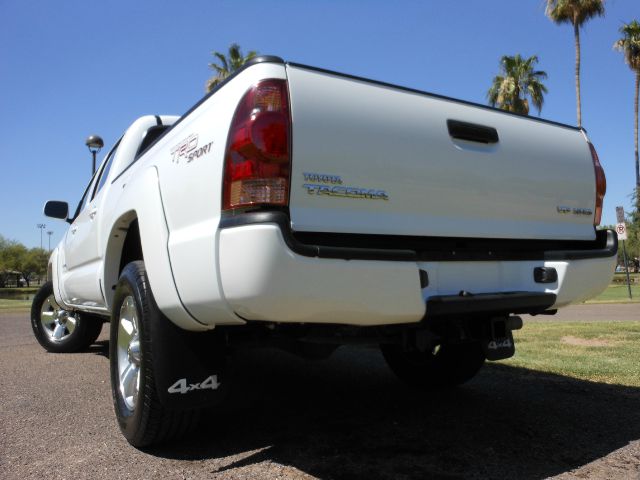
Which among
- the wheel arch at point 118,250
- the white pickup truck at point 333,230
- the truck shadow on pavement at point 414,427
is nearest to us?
the white pickup truck at point 333,230

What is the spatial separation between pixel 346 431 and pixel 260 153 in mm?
1913

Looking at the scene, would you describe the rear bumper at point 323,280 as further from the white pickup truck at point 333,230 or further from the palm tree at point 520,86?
the palm tree at point 520,86

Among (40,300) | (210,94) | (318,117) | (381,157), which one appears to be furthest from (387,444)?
(40,300)

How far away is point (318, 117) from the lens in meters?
2.39

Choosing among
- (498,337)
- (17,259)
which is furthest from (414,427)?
(17,259)

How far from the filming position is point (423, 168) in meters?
2.66

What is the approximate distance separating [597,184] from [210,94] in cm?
237

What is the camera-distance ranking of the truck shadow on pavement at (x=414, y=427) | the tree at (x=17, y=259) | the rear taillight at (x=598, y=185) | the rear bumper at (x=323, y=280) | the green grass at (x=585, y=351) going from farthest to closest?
1. the tree at (x=17, y=259)
2. the green grass at (x=585, y=351)
3. the rear taillight at (x=598, y=185)
4. the truck shadow on pavement at (x=414, y=427)
5. the rear bumper at (x=323, y=280)

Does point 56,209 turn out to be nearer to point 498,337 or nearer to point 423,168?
point 423,168

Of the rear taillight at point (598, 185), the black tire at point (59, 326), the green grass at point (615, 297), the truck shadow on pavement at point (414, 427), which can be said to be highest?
the rear taillight at point (598, 185)

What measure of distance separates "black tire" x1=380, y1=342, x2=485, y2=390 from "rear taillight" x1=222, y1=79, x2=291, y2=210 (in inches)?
87.2

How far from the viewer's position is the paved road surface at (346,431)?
9.06 feet

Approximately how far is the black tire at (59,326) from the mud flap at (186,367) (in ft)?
13.0

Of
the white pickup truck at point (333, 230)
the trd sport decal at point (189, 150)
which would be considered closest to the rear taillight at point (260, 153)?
the white pickup truck at point (333, 230)
